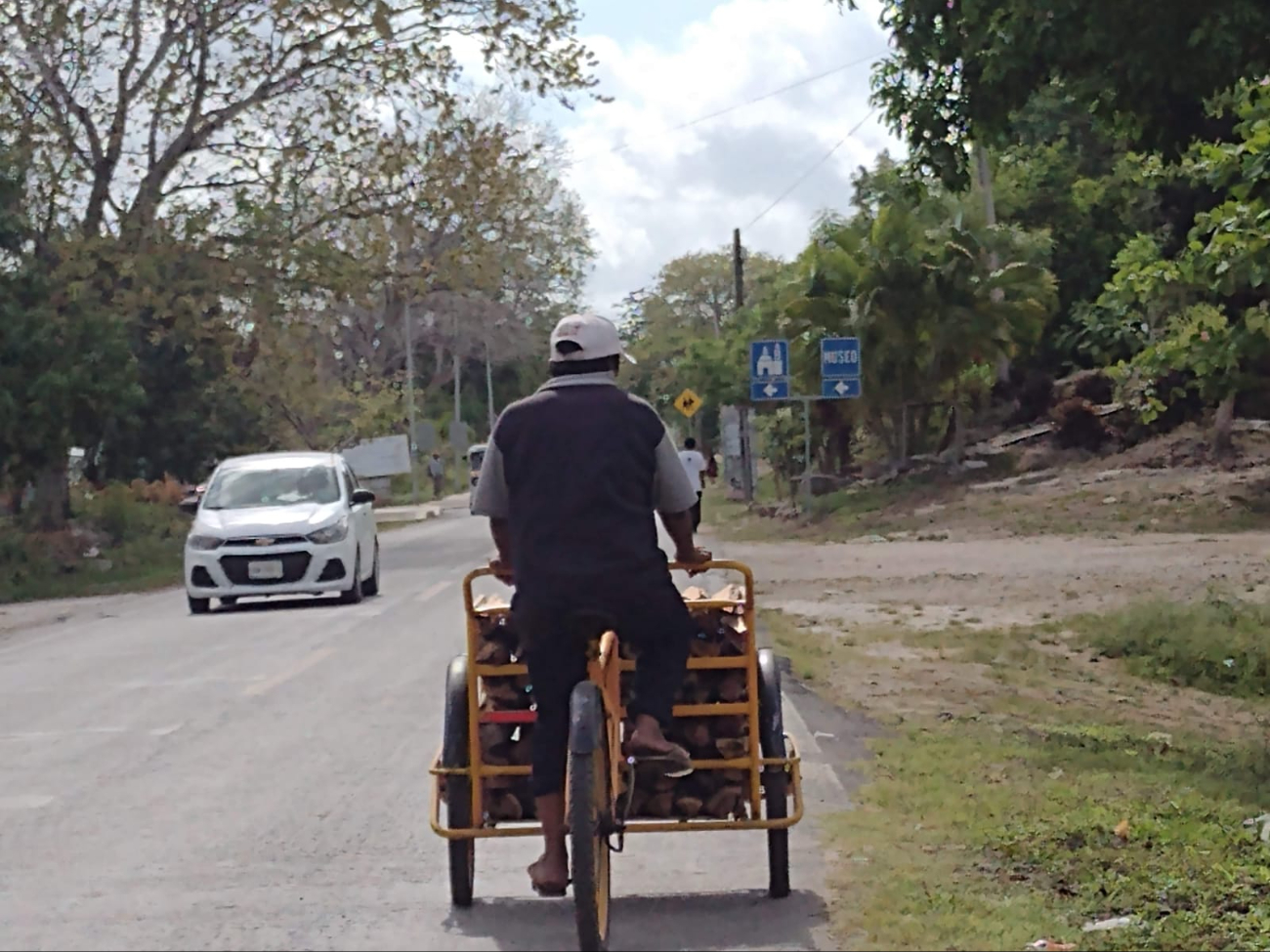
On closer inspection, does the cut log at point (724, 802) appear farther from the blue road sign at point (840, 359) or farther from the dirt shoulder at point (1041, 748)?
the blue road sign at point (840, 359)

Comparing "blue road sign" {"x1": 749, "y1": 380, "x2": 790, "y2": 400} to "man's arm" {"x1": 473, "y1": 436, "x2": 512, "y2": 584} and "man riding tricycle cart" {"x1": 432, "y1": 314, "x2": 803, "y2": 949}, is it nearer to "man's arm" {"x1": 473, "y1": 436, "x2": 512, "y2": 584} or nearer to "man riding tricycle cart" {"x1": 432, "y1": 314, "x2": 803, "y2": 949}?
"man riding tricycle cart" {"x1": 432, "y1": 314, "x2": 803, "y2": 949}

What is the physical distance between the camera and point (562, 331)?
6141 mm

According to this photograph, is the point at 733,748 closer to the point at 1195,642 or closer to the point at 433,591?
the point at 1195,642

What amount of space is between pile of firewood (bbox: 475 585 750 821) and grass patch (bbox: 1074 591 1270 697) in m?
8.80

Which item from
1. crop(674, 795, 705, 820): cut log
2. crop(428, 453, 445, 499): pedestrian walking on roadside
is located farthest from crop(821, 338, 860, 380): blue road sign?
crop(428, 453, 445, 499): pedestrian walking on roadside

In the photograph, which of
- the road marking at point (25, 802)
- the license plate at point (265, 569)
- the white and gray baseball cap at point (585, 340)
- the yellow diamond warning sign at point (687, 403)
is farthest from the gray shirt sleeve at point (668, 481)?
the yellow diamond warning sign at point (687, 403)

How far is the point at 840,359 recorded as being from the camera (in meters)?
30.5

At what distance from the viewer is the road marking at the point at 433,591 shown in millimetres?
21750

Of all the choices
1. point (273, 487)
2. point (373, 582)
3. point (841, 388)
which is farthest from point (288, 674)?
point (841, 388)

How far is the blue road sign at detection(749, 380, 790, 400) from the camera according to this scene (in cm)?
3020

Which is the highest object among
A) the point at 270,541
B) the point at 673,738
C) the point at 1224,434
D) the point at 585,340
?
the point at 585,340

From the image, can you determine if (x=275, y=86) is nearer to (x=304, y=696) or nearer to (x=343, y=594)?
(x=343, y=594)

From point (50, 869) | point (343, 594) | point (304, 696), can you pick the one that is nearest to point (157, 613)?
point (343, 594)

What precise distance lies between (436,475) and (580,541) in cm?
6928
